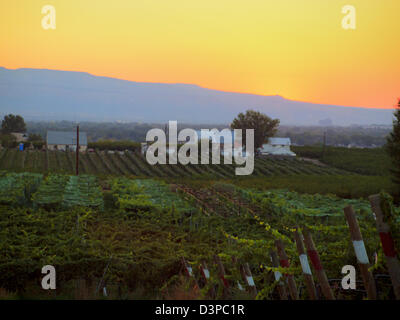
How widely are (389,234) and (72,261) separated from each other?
285 inches

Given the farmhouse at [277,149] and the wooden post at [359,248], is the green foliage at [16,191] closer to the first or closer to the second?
the wooden post at [359,248]

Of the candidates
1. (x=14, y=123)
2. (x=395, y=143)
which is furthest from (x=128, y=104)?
(x=395, y=143)

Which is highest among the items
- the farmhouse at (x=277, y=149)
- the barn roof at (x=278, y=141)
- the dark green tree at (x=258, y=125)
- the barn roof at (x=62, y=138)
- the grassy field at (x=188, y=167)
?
the dark green tree at (x=258, y=125)

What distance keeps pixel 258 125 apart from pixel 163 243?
62.6 m

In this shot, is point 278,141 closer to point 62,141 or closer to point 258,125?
point 258,125

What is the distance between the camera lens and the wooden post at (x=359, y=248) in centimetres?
284

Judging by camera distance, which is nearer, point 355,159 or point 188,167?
point 188,167

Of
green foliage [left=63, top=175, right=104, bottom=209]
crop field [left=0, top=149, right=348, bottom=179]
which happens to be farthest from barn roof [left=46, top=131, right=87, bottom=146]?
green foliage [left=63, top=175, right=104, bottom=209]

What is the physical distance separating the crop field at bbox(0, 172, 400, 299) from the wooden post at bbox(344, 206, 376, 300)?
0.32 feet

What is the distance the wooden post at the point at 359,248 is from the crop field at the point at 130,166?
35.8 m

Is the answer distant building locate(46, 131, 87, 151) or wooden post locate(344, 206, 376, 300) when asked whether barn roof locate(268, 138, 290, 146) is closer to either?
distant building locate(46, 131, 87, 151)

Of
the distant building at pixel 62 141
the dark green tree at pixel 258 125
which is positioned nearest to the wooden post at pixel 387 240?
the distant building at pixel 62 141

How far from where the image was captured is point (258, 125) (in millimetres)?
72875
